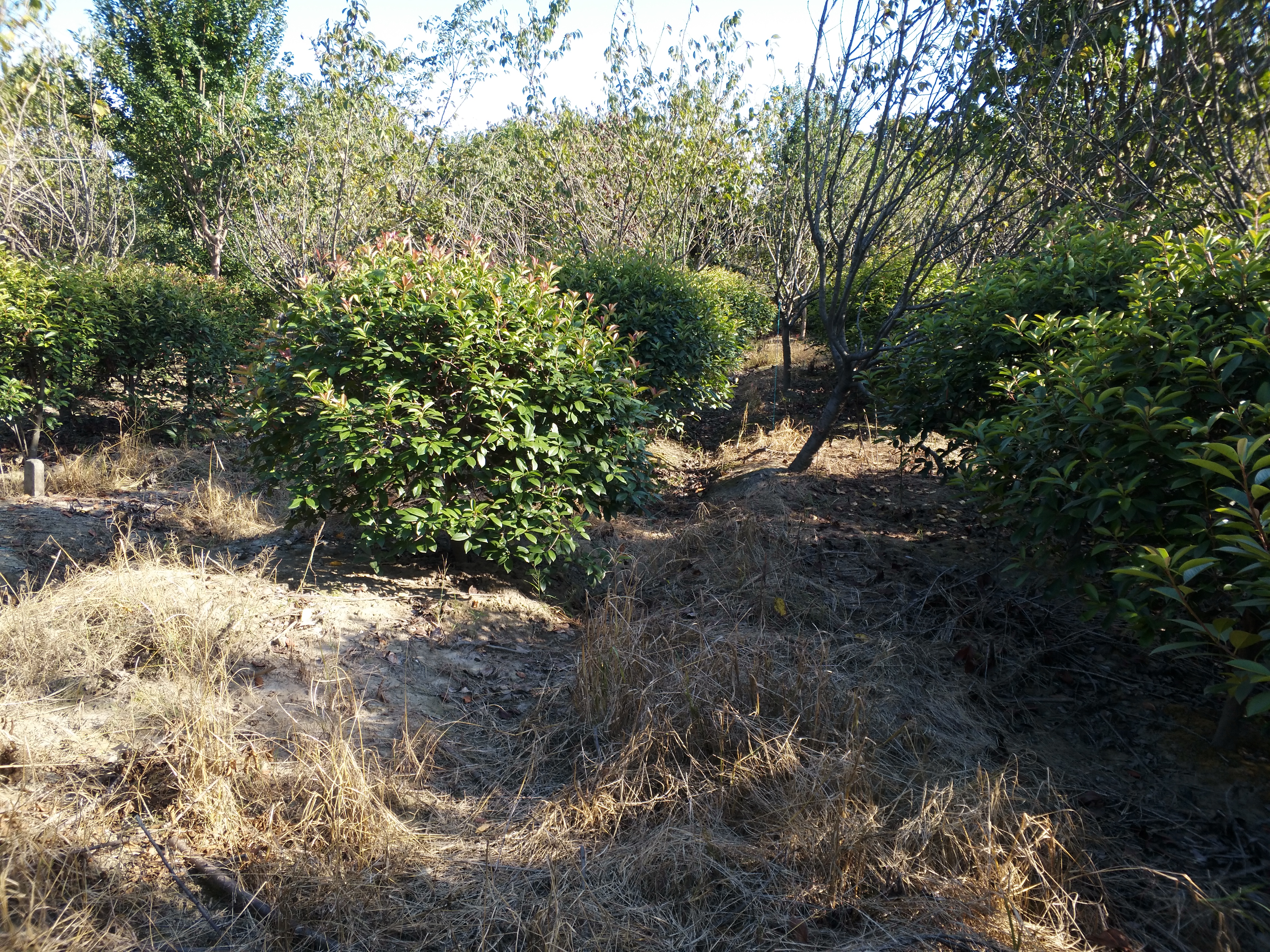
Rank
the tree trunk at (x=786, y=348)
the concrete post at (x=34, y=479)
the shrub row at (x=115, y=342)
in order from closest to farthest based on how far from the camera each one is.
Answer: the concrete post at (x=34, y=479)
the shrub row at (x=115, y=342)
the tree trunk at (x=786, y=348)

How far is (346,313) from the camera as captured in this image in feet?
14.5

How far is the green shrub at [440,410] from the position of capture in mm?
4270

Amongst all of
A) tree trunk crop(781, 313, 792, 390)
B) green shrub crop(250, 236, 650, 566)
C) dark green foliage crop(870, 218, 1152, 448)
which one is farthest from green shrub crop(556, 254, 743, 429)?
green shrub crop(250, 236, 650, 566)

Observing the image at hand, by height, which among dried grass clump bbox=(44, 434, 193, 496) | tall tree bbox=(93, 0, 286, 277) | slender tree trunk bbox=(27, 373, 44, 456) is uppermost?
tall tree bbox=(93, 0, 286, 277)

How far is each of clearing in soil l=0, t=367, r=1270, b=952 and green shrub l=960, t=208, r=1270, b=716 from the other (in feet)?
2.31

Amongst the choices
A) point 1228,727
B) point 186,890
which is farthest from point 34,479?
point 1228,727

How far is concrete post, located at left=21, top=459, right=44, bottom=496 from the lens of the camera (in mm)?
6426

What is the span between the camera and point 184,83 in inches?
567

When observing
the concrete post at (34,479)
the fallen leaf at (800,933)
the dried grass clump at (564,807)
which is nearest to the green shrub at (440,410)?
the dried grass clump at (564,807)

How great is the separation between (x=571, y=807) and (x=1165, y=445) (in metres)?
2.47

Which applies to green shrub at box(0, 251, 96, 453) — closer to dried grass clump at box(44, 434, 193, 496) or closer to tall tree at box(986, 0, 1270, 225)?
dried grass clump at box(44, 434, 193, 496)

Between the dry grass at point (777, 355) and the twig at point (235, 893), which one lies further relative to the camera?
the dry grass at point (777, 355)

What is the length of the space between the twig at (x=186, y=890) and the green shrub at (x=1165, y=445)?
116 inches

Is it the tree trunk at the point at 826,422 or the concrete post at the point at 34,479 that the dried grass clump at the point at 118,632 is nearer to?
the concrete post at the point at 34,479
